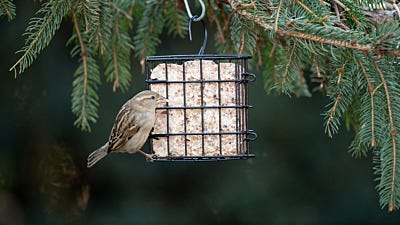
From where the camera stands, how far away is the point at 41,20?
9.41 ft

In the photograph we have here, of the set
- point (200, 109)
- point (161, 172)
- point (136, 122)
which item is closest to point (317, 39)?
point (200, 109)

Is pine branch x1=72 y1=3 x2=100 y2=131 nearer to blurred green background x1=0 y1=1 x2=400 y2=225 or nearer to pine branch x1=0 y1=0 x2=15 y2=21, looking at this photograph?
pine branch x1=0 y1=0 x2=15 y2=21

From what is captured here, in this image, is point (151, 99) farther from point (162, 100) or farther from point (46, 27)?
point (46, 27)

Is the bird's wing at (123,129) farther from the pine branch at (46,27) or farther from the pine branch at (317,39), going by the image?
the pine branch at (317,39)

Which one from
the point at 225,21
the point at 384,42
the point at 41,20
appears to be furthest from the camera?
the point at 225,21

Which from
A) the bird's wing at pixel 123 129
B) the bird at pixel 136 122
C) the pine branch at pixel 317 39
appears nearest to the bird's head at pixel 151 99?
the bird at pixel 136 122

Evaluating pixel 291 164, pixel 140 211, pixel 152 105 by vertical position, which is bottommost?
pixel 140 211

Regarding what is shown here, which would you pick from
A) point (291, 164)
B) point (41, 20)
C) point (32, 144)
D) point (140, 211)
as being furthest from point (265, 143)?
point (41, 20)

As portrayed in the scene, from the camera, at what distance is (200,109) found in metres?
3.17

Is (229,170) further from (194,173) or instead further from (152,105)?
(152,105)

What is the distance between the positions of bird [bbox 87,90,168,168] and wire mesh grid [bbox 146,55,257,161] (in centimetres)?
7

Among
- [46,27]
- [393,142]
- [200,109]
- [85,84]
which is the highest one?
[46,27]

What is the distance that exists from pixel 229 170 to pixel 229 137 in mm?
2455

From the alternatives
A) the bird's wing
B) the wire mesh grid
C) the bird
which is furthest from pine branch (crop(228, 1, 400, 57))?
the bird's wing
